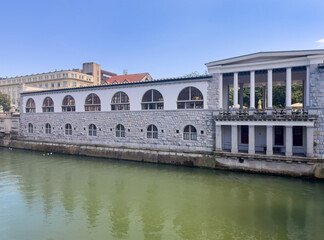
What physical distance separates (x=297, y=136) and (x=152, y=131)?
11.3m

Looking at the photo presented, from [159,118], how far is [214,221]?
11.6 m

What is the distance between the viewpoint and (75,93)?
80.4ft

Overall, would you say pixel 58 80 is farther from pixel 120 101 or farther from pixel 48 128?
pixel 120 101

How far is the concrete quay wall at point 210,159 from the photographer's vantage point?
14477 mm

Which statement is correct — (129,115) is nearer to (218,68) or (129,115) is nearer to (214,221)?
(218,68)

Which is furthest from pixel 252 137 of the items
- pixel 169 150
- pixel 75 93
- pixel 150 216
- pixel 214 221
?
pixel 75 93

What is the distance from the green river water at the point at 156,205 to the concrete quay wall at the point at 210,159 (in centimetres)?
65

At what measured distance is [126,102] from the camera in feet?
71.5

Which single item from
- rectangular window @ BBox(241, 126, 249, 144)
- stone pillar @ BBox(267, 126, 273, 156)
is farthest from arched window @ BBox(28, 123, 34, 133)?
stone pillar @ BBox(267, 126, 273, 156)

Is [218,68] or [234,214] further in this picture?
[218,68]

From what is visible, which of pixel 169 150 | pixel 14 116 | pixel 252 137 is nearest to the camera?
pixel 252 137

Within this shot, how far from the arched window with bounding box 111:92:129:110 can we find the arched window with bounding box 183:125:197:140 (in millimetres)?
6363

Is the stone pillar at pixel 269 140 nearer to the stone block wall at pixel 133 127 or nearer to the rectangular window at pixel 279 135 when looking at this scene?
the rectangular window at pixel 279 135

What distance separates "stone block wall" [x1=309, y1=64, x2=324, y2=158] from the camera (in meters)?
14.6
